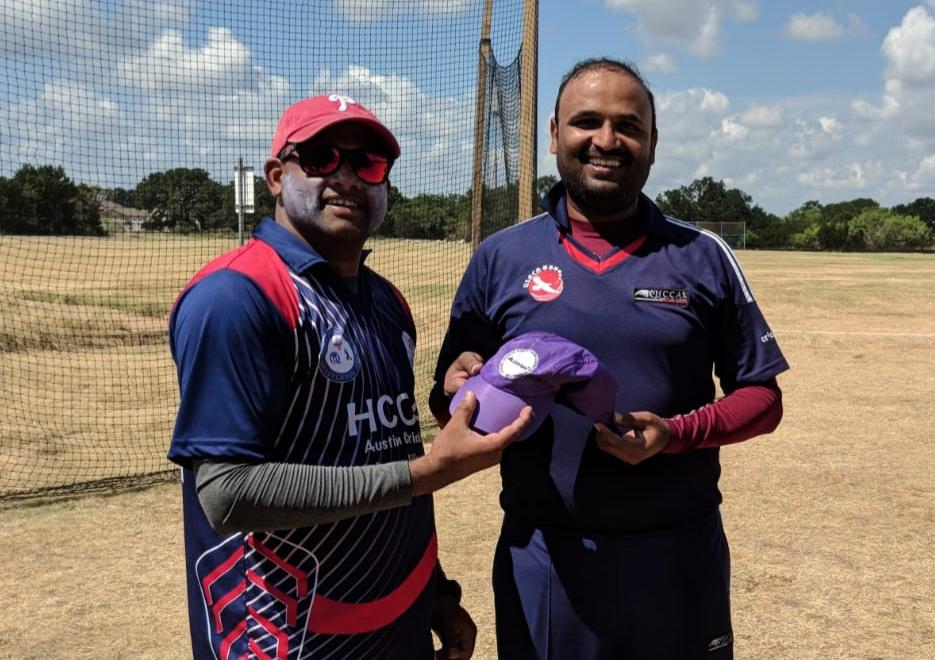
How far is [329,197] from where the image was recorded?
2.03 metres

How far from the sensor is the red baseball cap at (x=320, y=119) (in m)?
2.01

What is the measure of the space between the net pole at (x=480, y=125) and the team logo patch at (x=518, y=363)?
7.21 m

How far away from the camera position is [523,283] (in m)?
2.47

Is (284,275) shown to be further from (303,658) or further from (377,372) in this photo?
(303,658)

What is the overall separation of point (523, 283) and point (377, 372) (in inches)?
24.9

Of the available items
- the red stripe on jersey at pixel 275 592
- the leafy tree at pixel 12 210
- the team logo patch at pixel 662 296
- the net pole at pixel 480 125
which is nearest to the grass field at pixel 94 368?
the leafy tree at pixel 12 210

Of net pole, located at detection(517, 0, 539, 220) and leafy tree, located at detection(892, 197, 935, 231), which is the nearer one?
net pole, located at detection(517, 0, 539, 220)

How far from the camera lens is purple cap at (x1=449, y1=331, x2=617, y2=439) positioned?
6.15 ft

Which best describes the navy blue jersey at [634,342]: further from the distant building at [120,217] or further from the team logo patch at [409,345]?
the distant building at [120,217]

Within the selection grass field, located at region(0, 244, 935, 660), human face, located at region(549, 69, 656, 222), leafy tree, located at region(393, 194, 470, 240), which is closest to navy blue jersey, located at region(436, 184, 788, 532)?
human face, located at region(549, 69, 656, 222)

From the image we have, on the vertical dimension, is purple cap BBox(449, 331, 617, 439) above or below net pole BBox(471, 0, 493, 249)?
below

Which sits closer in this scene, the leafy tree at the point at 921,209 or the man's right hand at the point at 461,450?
the man's right hand at the point at 461,450

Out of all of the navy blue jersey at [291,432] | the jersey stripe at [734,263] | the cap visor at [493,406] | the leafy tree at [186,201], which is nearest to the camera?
the navy blue jersey at [291,432]

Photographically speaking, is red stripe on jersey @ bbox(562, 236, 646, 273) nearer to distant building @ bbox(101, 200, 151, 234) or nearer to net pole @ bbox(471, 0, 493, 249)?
net pole @ bbox(471, 0, 493, 249)
